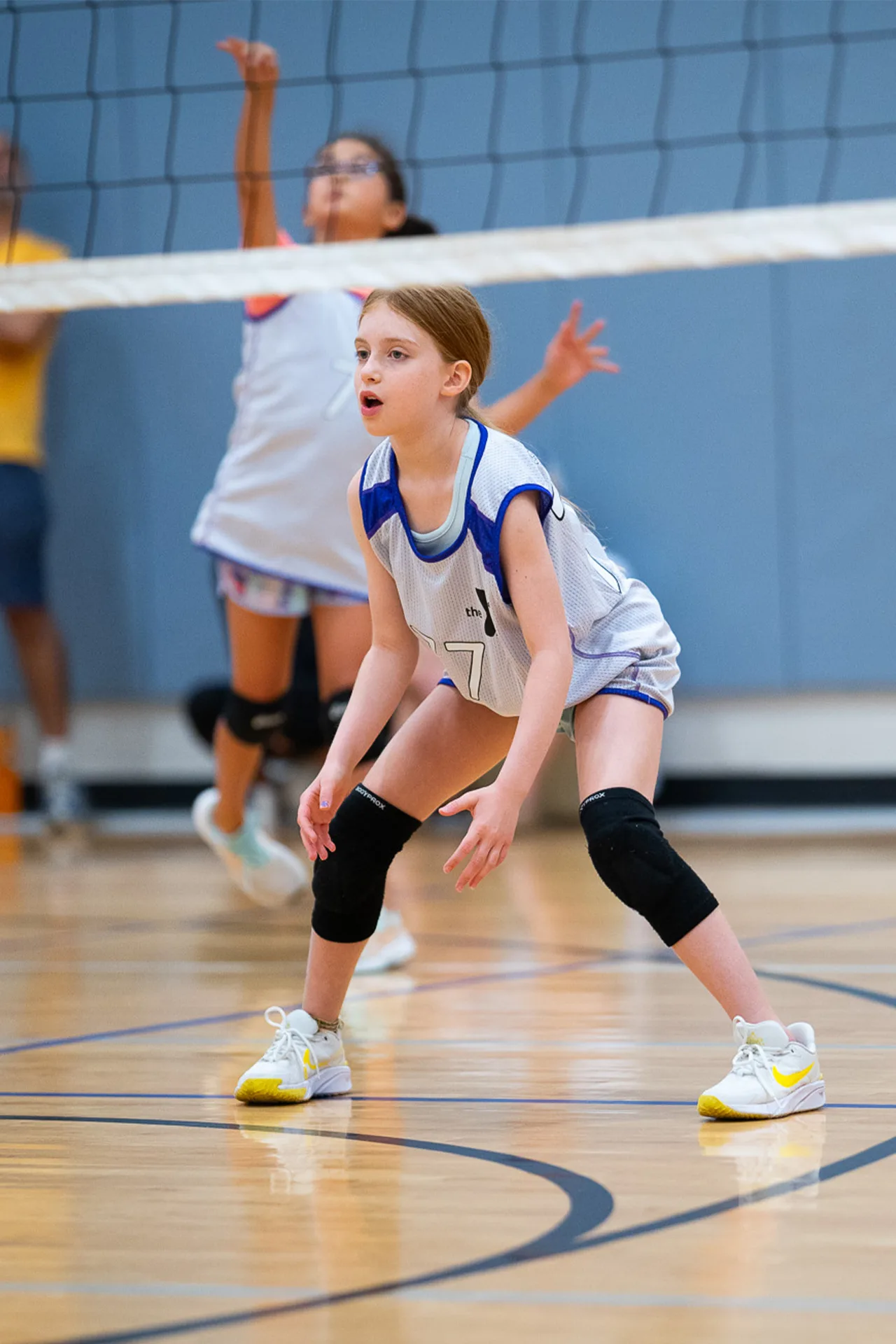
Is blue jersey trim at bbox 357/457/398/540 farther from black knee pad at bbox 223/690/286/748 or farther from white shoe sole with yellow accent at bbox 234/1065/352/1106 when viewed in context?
black knee pad at bbox 223/690/286/748

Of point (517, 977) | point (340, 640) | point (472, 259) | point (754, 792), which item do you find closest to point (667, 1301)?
point (517, 977)

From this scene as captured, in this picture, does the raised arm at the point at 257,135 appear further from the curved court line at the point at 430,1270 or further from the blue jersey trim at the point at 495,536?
the curved court line at the point at 430,1270

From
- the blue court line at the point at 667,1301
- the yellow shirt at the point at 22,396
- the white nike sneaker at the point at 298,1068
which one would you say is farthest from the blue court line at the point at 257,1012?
the yellow shirt at the point at 22,396

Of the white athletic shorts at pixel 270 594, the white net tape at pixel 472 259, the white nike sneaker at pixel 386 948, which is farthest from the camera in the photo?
the white athletic shorts at pixel 270 594

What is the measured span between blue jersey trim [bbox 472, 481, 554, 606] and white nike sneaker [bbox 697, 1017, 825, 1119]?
0.61 meters

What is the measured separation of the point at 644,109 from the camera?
6.71 meters

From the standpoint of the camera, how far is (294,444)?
3.91 m

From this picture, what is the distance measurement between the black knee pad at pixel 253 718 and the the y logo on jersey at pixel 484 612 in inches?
67.5

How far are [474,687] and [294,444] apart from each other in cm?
162

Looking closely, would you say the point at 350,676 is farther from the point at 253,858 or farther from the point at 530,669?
the point at 530,669

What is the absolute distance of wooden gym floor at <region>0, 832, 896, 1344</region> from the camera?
4.97ft

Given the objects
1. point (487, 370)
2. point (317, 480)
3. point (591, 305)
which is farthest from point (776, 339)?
point (487, 370)

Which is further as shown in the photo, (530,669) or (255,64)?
(255,64)

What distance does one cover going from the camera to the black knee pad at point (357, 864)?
2406 mm
